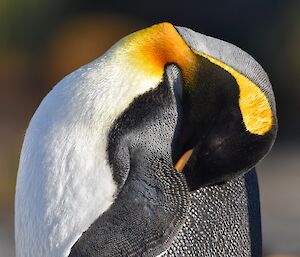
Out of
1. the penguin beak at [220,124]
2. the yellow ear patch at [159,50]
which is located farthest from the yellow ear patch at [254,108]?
the yellow ear patch at [159,50]

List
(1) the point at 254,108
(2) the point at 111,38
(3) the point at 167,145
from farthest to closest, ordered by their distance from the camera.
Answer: (2) the point at 111,38 < (3) the point at 167,145 < (1) the point at 254,108

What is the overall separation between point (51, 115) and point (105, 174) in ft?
0.79

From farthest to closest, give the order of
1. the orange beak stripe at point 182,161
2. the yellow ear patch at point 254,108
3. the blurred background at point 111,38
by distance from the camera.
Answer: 1. the blurred background at point 111,38
2. the orange beak stripe at point 182,161
3. the yellow ear patch at point 254,108

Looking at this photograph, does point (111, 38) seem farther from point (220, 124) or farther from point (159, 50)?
point (220, 124)

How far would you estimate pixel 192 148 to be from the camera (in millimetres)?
2773

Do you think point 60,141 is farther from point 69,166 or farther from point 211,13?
point 211,13

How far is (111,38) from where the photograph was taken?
14.5 m

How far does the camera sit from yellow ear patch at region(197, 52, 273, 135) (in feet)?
8.80

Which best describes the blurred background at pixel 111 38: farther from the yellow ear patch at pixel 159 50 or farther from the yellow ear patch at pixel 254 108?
the yellow ear patch at pixel 254 108

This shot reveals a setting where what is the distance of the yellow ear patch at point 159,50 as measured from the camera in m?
2.78

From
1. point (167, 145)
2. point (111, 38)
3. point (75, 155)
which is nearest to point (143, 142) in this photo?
point (167, 145)

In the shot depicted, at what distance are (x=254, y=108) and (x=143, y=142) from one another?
1.04 feet

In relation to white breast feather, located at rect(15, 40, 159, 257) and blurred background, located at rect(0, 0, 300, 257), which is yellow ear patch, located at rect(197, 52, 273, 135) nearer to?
white breast feather, located at rect(15, 40, 159, 257)

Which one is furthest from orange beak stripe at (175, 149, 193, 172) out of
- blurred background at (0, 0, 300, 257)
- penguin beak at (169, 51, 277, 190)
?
blurred background at (0, 0, 300, 257)
